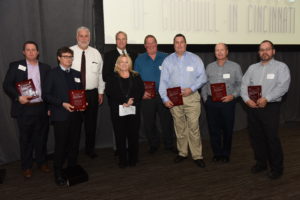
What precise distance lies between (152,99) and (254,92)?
163cm

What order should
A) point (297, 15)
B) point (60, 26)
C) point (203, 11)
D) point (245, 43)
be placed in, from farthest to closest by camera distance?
point (297, 15)
point (245, 43)
point (203, 11)
point (60, 26)

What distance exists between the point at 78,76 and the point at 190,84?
1.36 m

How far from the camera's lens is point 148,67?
4441mm

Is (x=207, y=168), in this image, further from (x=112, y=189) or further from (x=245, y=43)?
(x=245, y=43)

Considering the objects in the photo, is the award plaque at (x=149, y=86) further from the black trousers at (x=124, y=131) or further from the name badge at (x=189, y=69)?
the name badge at (x=189, y=69)

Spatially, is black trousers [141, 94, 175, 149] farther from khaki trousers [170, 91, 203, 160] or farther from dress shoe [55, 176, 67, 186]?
dress shoe [55, 176, 67, 186]

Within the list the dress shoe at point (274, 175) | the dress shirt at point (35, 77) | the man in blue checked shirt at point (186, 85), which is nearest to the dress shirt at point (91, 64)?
the dress shirt at point (35, 77)

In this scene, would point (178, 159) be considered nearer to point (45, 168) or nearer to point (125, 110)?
point (125, 110)

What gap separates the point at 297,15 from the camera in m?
6.27

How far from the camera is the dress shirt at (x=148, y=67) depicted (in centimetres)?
444

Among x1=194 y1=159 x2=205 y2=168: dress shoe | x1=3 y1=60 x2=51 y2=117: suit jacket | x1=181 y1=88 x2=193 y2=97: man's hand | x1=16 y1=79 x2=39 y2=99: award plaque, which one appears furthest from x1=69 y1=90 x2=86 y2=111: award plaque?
x1=194 y1=159 x2=205 y2=168: dress shoe

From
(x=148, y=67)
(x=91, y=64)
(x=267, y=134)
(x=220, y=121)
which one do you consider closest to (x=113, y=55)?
(x=91, y=64)

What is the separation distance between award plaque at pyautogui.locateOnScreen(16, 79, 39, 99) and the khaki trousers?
171 centimetres

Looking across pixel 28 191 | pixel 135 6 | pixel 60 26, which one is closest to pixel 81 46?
pixel 60 26
